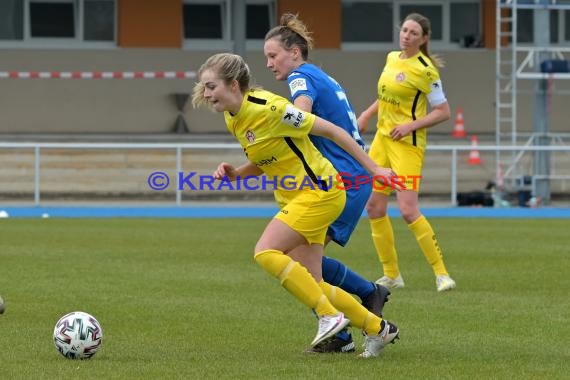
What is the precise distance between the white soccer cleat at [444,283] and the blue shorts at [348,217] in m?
2.90

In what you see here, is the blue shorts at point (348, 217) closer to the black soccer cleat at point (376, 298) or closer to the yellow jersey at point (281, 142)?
the black soccer cleat at point (376, 298)

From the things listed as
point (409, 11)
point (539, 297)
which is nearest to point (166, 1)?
point (409, 11)

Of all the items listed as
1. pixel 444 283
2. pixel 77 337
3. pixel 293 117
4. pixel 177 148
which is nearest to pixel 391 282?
pixel 444 283

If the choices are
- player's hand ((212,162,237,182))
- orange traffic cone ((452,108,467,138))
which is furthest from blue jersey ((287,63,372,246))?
orange traffic cone ((452,108,467,138))

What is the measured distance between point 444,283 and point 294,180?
393 centimetres

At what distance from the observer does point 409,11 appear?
97.9 feet

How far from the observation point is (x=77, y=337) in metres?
7.30

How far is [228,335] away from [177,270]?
4.54 meters

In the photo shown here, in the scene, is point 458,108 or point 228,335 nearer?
point 228,335

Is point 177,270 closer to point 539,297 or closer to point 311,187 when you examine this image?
point 539,297

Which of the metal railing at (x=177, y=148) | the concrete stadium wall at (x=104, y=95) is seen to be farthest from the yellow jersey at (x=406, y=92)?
the concrete stadium wall at (x=104, y=95)

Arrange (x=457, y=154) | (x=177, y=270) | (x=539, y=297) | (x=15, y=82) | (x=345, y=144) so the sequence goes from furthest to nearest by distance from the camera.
→ (x=15, y=82), (x=457, y=154), (x=177, y=270), (x=539, y=297), (x=345, y=144)

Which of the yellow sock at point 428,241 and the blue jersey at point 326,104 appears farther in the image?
the yellow sock at point 428,241

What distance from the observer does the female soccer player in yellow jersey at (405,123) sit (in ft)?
36.8
